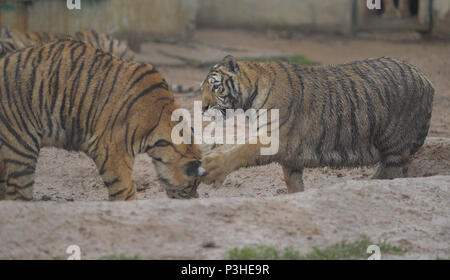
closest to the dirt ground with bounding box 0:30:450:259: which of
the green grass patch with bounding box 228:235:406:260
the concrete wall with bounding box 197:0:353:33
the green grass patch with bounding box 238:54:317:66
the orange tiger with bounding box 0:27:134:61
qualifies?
the green grass patch with bounding box 228:235:406:260

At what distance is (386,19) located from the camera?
1221 centimetres

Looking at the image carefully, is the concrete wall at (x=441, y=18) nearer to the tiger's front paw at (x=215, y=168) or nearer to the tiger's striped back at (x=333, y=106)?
the tiger's striped back at (x=333, y=106)

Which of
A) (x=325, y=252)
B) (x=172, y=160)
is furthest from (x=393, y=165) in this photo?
(x=325, y=252)

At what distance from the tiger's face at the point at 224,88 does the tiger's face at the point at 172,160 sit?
543 mm

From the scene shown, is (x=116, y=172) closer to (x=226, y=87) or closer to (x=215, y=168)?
(x=215, y=168)

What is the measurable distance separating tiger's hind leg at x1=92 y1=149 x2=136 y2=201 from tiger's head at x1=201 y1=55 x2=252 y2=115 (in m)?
0.85

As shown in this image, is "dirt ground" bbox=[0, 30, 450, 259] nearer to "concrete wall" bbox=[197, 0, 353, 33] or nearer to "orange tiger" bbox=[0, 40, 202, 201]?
"orange tiger" bbox=[0, 40, 202, 201]

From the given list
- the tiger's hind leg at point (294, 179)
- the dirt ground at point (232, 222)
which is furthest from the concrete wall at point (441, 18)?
the dirt ground at point (232, 222)

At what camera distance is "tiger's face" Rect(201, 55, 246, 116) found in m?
4.92

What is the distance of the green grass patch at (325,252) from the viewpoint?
3.25 m

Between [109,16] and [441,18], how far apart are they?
5157mm

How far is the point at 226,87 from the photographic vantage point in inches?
195

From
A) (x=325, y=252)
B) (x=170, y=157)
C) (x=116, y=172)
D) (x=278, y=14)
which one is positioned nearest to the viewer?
Answer: (x=325, y=252)

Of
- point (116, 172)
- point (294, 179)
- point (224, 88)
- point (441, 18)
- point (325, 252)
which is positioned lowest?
point (294, 179)
